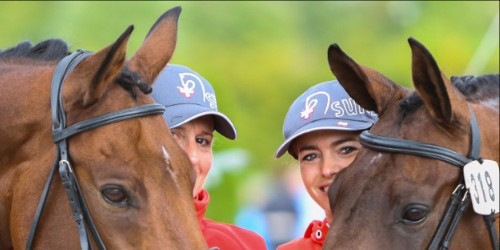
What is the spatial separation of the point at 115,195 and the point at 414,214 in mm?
1211

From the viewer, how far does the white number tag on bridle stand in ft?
14.6

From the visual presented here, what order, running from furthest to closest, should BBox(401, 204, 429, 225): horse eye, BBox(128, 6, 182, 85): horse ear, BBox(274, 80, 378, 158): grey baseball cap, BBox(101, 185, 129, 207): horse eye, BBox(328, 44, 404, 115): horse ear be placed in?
BBox(274, 80, 378, 158): grey baseball cap → BBox(328, 44, 404, 115): horse ear → BBox(128, 6, 182, 85): horse ear → BBox(401, 204, 429, 225): horse eye → BBox(101, 185, 129, 207): horse eye

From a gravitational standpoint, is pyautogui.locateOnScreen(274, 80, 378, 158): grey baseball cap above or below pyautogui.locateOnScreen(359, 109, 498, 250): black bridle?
above

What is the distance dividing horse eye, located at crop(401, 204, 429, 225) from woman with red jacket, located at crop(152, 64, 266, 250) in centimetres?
124

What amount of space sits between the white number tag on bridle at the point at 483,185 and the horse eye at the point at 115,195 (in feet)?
4.57

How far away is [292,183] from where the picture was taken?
15422mm

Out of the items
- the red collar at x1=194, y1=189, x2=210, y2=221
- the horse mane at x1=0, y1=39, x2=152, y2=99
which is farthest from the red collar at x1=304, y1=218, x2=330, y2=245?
the horse mane at x1=0, y1=39, x2=152, y2=99

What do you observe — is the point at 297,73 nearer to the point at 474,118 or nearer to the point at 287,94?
the point at 287,94

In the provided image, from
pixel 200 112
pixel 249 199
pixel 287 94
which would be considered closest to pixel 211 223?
pixel 200 112

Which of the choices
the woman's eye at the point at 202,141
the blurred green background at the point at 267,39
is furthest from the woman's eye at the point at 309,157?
the blurred green background at the point at 267,39

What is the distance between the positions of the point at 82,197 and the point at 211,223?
1.51m

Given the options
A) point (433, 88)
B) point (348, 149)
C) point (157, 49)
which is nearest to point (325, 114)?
point (348, 149)

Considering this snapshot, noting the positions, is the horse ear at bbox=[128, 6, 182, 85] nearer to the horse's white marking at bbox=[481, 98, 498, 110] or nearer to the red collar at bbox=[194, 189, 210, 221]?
the red collar at bbox=[194, 189, 210, 221]

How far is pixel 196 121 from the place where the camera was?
17.8 feet
